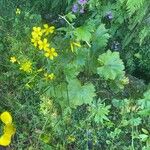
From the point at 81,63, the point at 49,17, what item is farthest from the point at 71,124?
the point at 49,17

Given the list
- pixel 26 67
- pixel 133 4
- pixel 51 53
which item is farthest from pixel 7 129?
pixel 133 4

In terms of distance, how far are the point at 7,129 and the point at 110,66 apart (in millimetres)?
821

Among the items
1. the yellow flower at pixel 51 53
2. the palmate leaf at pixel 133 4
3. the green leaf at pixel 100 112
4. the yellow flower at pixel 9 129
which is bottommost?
the yellow flower at pixel 9 129

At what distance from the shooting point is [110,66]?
10.5 ft

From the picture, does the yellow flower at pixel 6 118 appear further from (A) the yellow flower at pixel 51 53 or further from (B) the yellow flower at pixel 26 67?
(A) the yellow flower at pixel 51 53

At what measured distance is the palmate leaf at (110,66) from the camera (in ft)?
10.4

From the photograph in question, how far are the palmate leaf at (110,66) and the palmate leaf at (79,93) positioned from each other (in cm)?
12

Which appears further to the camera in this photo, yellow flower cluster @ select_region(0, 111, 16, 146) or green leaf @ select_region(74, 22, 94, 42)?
yellow flower cluster @ select_region(0, 111, 16, 146)

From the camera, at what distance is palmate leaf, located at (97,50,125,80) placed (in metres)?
3.18

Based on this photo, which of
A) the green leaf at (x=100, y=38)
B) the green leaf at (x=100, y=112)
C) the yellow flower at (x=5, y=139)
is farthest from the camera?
the green leaf at (x=100, y=38)

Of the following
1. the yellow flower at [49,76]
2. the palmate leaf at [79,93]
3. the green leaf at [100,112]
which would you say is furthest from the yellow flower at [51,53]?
the green leaf at [100,112]

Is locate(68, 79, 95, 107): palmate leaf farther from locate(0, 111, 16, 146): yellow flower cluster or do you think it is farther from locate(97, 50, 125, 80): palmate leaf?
locate(0, 111, 16, 146): yellow flower cluster

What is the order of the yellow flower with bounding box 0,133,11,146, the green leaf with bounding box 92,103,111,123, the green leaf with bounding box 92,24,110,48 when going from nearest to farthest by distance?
the green leaf with bounding box 92,103,111,123 < the yellow flower with bounding box 0,133,11,146 < the green leaf with bounding box 92,24,110,48

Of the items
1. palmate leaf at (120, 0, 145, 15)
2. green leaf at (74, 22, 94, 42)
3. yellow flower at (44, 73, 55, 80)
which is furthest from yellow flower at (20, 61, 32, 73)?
palmate leaf at (120, 0, 145, 15)
